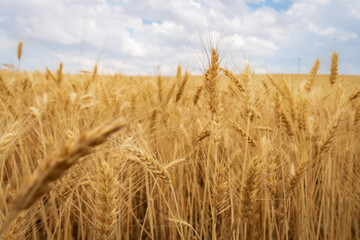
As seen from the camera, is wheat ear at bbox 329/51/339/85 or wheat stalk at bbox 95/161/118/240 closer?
wheat stalk at bbox 95/161/118/240

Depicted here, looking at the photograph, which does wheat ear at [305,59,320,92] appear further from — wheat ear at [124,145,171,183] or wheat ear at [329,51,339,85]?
wheat ear at [124,145,171,183]

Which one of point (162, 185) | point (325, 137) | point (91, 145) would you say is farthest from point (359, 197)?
point (91, 145)

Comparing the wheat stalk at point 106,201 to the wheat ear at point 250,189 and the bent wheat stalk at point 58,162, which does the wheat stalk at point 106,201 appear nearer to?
the bent wheat stalk at point 58,162

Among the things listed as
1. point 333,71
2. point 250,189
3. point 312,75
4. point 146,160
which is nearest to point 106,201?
point 146,160

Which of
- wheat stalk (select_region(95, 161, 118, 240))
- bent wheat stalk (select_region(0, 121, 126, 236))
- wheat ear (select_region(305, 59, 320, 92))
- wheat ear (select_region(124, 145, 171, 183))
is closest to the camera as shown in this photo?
bent wheat stalk (select_region(0, 121, 126, 236))

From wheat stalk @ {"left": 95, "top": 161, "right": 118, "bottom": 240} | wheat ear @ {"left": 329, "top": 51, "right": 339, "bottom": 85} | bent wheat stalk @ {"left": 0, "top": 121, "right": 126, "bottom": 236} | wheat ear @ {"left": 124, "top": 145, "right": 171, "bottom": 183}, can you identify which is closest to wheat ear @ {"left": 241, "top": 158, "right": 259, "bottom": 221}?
wheat ear @ {"left": 124, "top": 145, "right": 171, "bottom": 183}

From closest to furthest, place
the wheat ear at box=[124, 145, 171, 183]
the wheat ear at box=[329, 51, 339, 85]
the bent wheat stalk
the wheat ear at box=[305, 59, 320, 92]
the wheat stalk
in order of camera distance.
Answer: the bent wheat stalk < the wheat stalk < the wheat ear at box=[124, 145, 171, 183] < the wheat ear at box=[305, 59, 320, 92] < the wheat ear at box=[329, 51, 339, 85]

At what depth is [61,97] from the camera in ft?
9.75

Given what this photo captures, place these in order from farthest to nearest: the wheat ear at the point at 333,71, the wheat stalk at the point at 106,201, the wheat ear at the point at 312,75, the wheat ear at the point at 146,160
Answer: the wheat ear at the point at 333,71, the wheat ear at the point at 312,75, the wheat ear at the point at 146,160, the wheat stalk at the point at 106,201

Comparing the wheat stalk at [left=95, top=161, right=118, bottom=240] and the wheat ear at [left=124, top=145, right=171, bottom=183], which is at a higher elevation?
the wheat ear at [left=124, top=145, right=171, bottom=183]

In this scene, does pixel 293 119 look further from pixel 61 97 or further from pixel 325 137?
pixel 61 97

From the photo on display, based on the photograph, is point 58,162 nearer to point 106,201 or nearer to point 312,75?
point 106,201

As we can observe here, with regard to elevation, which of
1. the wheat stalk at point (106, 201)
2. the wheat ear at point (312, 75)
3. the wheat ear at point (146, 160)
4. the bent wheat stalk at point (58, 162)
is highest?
the wheat ear at point (312, 75)

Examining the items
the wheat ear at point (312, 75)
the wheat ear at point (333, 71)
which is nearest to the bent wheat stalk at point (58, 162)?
the wheat ear at point (312, 75)
